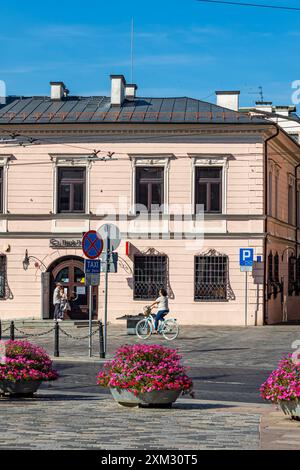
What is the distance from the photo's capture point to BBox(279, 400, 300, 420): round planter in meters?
13.0

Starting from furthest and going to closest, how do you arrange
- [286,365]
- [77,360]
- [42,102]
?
[42,102] → [77,360] → [286,365]

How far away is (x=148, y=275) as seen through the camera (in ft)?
127

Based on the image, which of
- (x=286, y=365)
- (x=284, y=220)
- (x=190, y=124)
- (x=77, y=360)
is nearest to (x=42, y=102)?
(x=190, y=124)

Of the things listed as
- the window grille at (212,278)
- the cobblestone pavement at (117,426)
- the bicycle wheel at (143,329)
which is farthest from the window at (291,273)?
the cobblestone pavement at (117,426)

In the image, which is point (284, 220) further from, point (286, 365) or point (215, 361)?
point (286, 365)

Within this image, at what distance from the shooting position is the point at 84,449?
10.1 metres

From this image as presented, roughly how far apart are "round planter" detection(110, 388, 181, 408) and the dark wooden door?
978 inches

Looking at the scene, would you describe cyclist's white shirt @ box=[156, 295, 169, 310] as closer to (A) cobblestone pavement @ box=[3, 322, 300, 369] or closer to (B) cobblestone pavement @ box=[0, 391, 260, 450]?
(A) cobblestone pavement @ box=[3, 322, 300, 369]

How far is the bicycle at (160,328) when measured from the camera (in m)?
31.9

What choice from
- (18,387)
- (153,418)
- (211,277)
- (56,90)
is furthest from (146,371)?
(56,90)

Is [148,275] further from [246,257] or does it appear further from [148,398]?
[148,398]

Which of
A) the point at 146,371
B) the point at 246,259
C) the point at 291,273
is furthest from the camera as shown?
the point at 291,273

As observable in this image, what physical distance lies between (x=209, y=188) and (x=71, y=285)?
264 inches
